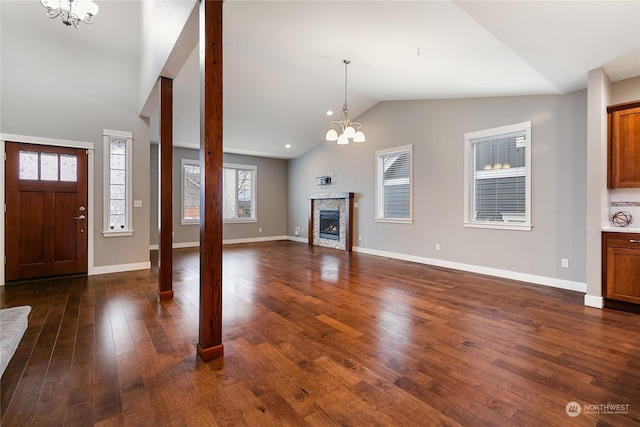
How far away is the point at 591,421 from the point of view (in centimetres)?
158

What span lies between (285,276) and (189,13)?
11.7ft

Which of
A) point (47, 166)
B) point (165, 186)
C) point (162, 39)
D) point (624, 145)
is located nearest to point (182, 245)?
point (47, 166)

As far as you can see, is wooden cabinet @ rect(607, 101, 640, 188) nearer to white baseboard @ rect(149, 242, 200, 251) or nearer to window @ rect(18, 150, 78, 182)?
window @ rect(18, 150, 78, 182)

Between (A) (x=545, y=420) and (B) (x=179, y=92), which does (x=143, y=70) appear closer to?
(B) (x=179, y=92)

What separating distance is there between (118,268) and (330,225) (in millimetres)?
4904

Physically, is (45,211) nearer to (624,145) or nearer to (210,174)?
(210,174)

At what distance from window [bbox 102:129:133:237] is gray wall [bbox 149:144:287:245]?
287 centimetres

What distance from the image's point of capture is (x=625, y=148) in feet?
11.2

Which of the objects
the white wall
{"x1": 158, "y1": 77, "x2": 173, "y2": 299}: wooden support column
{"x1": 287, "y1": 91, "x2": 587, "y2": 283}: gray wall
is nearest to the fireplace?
{"x1": 287, "y1": 91, "x2": 587, "y2": 283}: gray wall

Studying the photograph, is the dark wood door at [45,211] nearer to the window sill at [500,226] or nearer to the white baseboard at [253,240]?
the white baseboard at [253,240]

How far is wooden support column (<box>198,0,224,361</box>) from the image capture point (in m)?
2.16

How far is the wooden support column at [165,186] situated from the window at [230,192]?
4.78 meters

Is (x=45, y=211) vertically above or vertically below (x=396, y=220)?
above

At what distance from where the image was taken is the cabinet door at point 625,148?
10.9 feet
